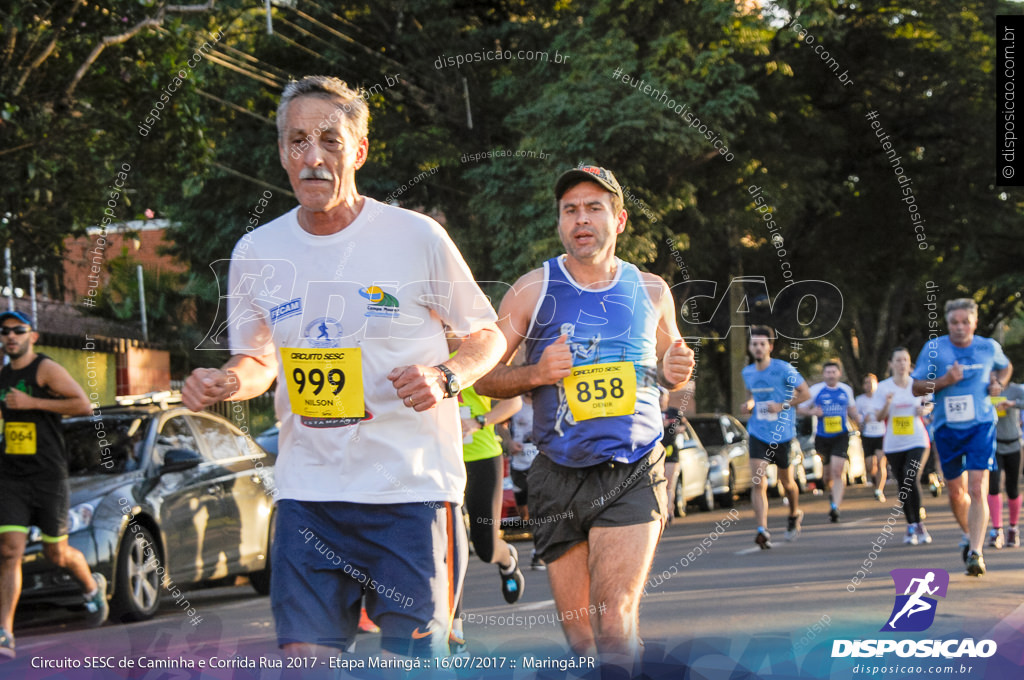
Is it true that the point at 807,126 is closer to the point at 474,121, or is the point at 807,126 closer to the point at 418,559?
the point at 474,121

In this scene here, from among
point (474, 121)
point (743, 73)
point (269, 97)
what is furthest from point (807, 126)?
point (269, 97)

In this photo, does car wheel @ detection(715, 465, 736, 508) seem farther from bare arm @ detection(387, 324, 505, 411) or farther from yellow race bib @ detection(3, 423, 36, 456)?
bare arm @ detection(387, 324, 505, 411)

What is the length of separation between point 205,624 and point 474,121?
10.3 m

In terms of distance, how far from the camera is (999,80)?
941 cm

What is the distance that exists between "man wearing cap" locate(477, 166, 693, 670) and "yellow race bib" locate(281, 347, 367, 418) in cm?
119

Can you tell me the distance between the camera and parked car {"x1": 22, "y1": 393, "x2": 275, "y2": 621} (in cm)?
877

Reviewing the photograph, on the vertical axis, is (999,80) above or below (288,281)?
above

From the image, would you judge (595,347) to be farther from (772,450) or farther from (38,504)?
(772,450)

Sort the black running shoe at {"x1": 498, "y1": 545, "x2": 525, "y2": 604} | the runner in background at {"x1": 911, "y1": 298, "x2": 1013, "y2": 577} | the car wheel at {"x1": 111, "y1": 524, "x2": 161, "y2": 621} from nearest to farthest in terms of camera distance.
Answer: the black running shoe at {"x1": 498, "y1": 545, "x2": 525, "y2": 604}, the car wheel at {"x1": 111, "y1": 524, "x2": 161, "y2": 621}, the runner in background at {"x1": 911, "y1": 298, "x2": 1013, "y2": 577}

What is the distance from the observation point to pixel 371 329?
153 inches

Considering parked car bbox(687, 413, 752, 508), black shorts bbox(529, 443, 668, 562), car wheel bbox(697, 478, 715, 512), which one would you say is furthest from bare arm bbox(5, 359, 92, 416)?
parked car bbox(687, 413, 752, 508)

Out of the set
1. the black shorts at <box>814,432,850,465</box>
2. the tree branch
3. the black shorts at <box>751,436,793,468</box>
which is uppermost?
the tree branch

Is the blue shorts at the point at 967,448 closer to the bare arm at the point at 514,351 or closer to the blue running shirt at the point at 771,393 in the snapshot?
the blue running shirt at the point at 771,393

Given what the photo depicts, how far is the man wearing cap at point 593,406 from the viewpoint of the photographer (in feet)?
15.6
